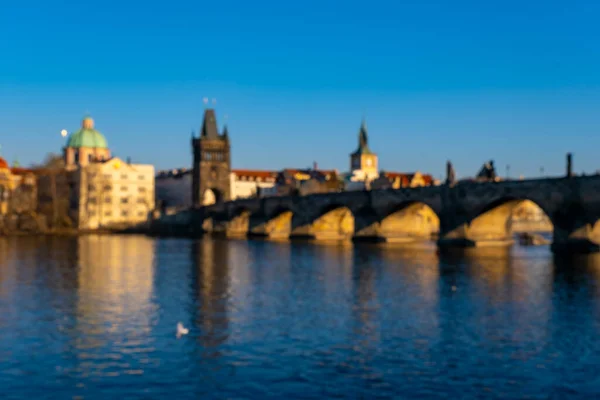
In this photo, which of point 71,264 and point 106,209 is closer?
point 71,264

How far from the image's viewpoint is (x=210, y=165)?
173000mm

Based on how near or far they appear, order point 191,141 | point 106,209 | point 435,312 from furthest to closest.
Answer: point 191,141 < point 106,209 < point 435,312

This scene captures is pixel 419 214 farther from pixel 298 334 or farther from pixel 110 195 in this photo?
pixel 298 334

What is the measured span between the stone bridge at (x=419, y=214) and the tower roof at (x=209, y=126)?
23.9 meters

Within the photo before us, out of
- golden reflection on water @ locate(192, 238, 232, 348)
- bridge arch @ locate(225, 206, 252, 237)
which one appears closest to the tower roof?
bridge arch @ locate(225, 206, 252, 237)

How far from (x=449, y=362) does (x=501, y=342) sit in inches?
168

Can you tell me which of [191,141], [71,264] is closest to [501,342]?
[71,264]

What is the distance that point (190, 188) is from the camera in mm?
181625

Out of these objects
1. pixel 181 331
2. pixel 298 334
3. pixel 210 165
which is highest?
pixel 210 165

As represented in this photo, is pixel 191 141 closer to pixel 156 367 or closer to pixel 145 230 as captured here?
pixel 145 230

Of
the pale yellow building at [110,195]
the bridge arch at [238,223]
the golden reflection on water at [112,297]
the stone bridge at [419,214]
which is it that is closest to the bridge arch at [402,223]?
the stone bridge at [419,214]

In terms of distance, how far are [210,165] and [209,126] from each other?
11135 mm

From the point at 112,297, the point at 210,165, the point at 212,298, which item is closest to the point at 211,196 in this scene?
the point at 210,165

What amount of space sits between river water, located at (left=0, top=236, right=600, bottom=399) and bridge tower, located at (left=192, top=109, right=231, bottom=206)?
376 feet
